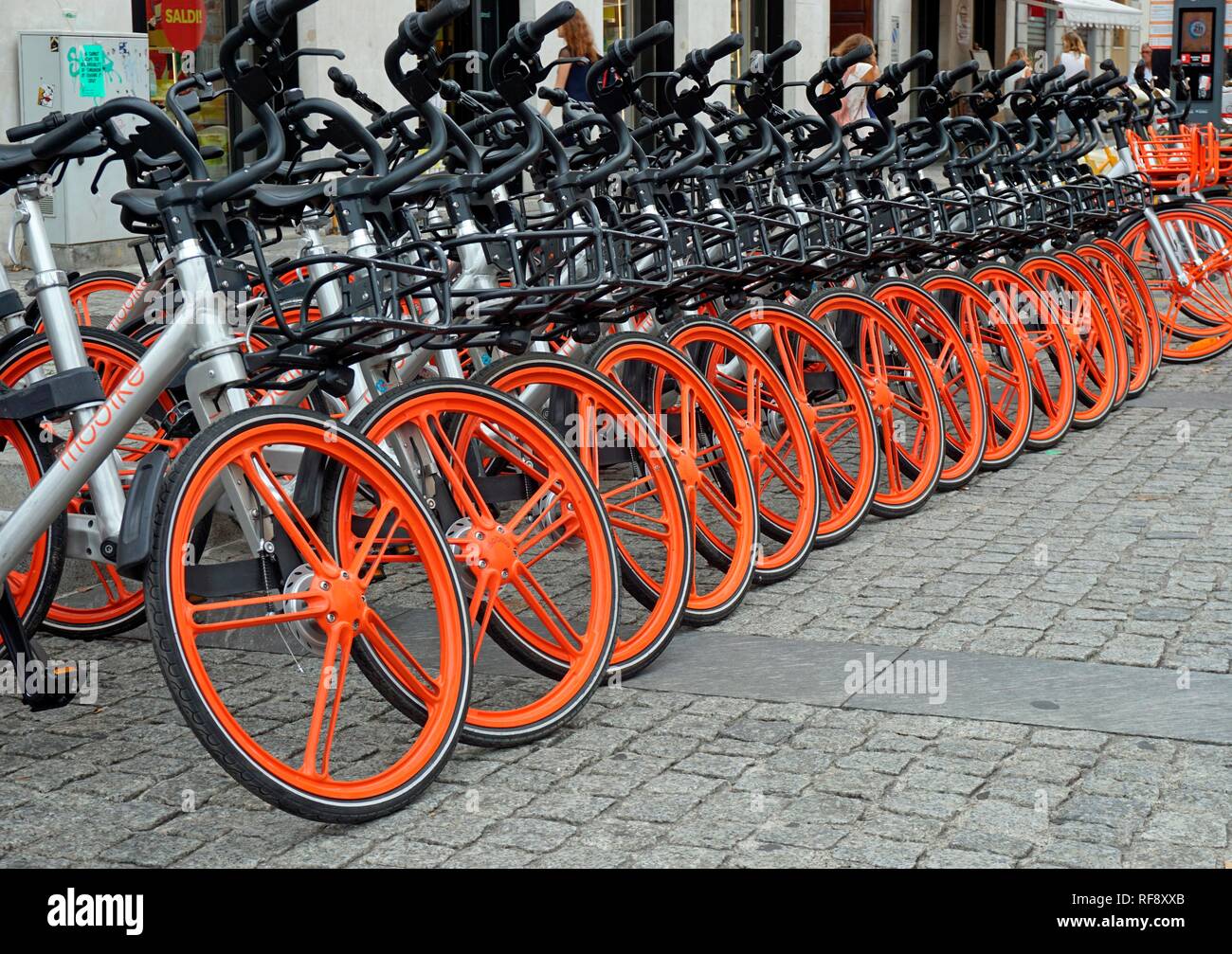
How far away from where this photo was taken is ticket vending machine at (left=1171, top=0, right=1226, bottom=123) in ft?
50.0

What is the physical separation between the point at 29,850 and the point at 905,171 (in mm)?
4736

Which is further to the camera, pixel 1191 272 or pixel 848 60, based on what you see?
pixel 1191 272

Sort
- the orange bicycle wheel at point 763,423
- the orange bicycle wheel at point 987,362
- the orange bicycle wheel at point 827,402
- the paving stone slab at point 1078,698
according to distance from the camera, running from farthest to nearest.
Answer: the orange bicycle wheel at point 987,362
the orange bicycle wheel at point 827,402
the orange bicycle wheel at point 763,423
the paving stone slab at point 1078,698

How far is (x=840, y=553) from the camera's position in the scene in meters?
5.67

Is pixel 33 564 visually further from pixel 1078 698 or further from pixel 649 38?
pixel 1078 698

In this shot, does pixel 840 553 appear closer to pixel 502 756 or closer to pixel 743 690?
pixel 743 690

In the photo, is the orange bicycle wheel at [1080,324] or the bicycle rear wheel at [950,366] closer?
the bicycle rear wheel at [950,366]

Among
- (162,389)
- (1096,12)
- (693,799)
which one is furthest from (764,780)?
(1096,12)

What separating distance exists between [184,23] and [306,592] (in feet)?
37.9

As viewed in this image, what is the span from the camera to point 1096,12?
2978 cm

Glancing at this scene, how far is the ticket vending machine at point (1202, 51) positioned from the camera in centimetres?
1523

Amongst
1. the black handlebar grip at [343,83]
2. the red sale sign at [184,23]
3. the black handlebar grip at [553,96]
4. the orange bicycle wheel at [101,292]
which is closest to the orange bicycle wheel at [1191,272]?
the black handlebar grip at [553,96]

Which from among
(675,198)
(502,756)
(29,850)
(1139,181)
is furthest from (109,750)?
(1139,181)

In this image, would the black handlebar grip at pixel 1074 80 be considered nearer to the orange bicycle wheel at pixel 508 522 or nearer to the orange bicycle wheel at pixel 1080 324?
the orange bicycle wheel at pixel 1080 324
